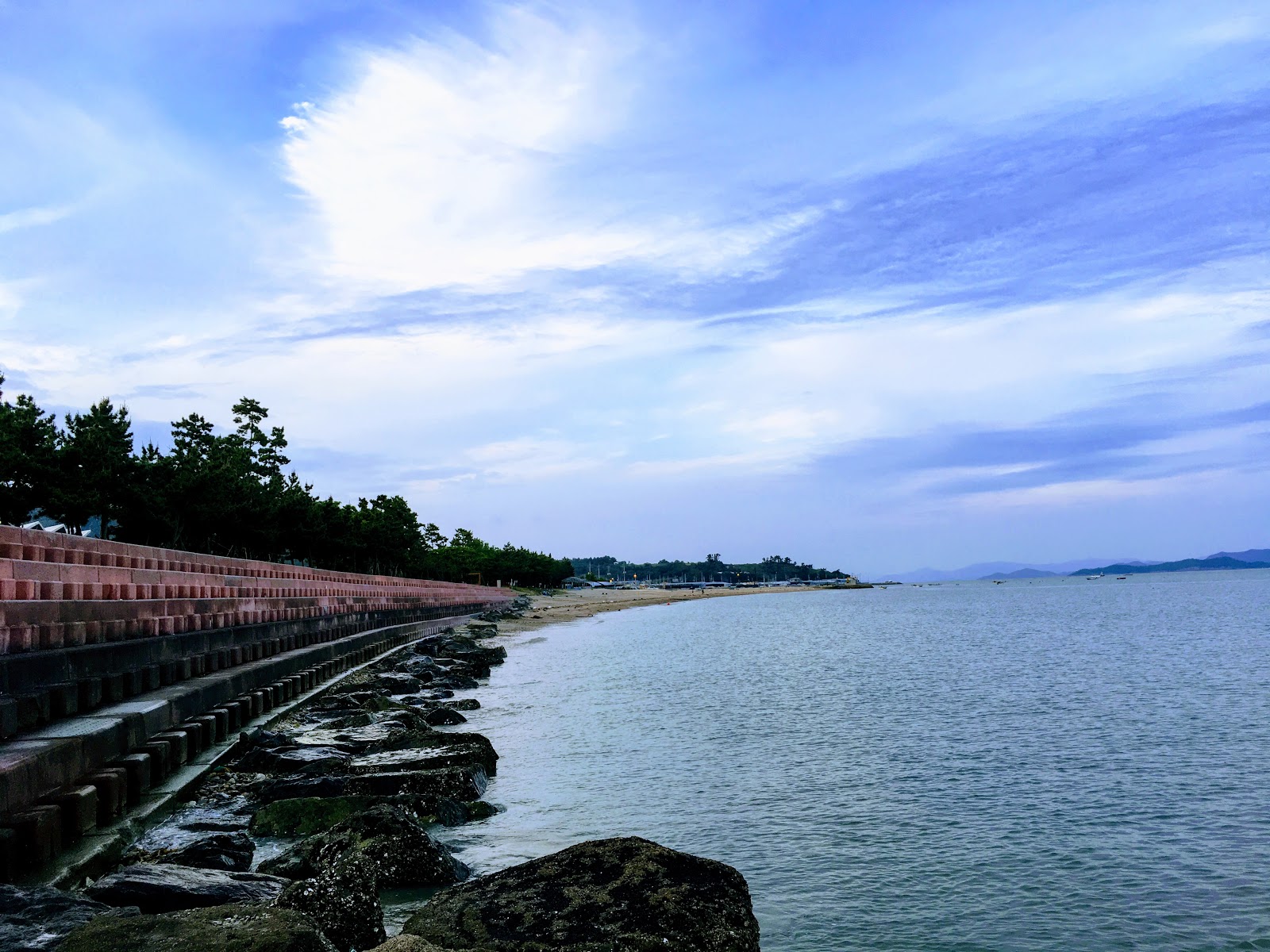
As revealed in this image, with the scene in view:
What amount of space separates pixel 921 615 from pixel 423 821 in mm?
85406

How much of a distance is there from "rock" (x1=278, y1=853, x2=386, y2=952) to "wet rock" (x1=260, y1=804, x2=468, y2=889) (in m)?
1.54

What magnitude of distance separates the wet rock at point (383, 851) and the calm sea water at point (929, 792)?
150 cm

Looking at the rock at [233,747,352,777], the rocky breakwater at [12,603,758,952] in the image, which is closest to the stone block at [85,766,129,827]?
the rocky breakwater at [12,603,758,952]

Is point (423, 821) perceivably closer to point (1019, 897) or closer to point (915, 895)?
point (915, 895)

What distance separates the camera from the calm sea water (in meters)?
9.93

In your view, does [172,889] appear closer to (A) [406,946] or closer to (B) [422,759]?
(A) [406,946]

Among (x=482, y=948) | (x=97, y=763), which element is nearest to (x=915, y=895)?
(x=482, y=948)

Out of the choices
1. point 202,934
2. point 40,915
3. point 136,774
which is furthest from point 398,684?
point 202,934

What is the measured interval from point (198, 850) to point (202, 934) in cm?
390

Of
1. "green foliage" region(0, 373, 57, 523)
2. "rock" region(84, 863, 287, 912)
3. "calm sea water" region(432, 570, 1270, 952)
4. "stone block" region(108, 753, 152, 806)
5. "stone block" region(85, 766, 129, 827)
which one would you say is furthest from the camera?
"green foliage" region(0, 373, 57, 523)

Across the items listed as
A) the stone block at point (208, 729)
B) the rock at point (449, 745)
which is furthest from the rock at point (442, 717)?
the stone block at point (208, 729)

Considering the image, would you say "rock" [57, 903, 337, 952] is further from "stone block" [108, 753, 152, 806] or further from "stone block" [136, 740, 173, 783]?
"stone block" [136, 740, 173, 783]

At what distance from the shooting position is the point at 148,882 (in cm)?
698

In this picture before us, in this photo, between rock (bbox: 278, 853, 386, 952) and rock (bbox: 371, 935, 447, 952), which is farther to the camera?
rock (bbox: 278, 853, 386, 952)
